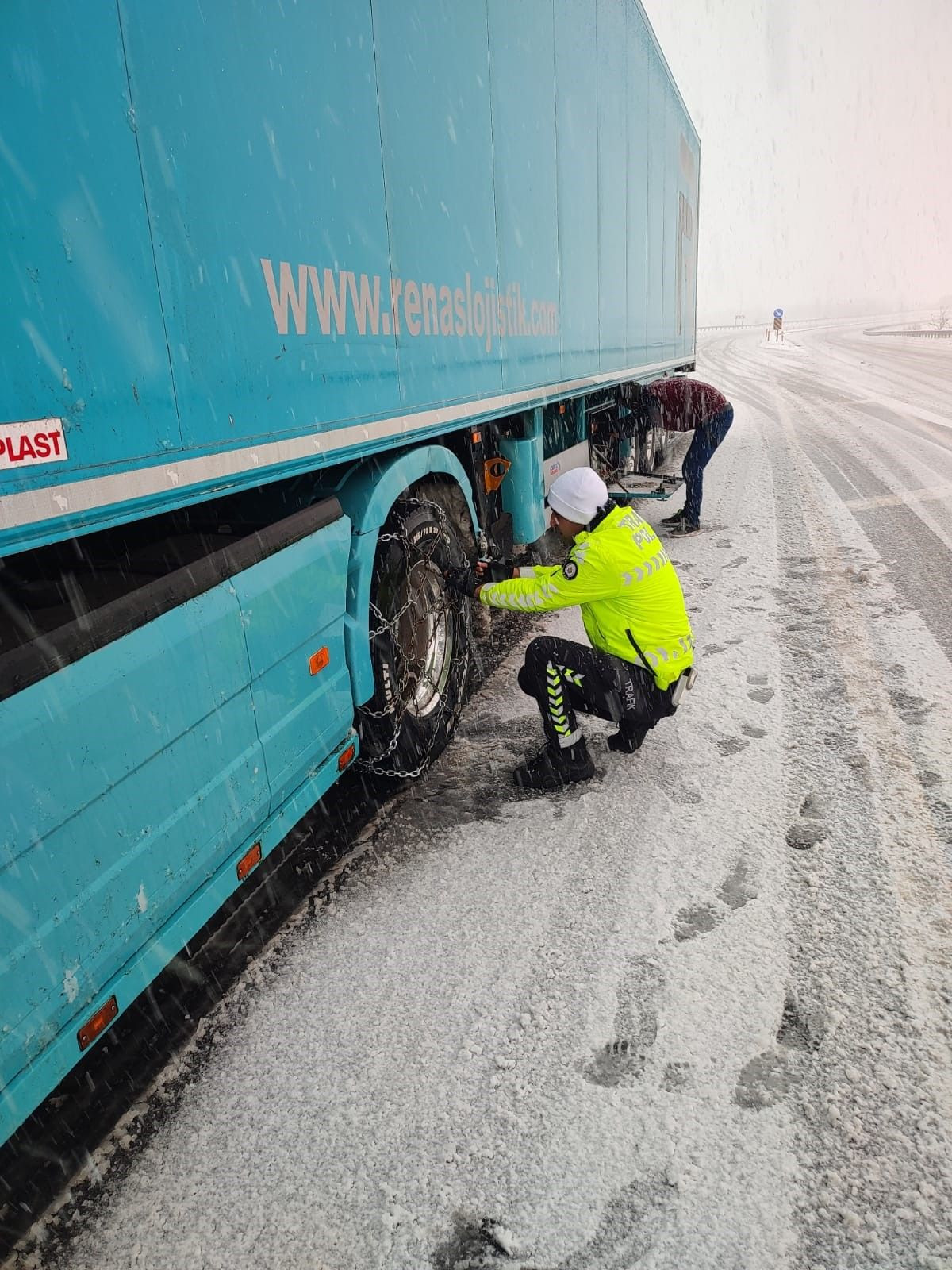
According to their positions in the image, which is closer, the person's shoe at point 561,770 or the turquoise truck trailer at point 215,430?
the turquoise truck trailer at point 215,430

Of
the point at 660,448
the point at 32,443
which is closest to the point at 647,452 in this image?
the point at 660,448

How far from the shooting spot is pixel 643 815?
3137 mm

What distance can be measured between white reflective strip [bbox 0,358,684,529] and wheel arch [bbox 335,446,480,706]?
0.17 metres

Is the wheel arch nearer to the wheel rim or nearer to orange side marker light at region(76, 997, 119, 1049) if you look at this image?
the wheel rim

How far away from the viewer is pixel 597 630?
3471 mm

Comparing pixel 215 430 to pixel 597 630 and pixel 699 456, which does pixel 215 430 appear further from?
pixel 699 456

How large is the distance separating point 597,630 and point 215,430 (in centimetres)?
192

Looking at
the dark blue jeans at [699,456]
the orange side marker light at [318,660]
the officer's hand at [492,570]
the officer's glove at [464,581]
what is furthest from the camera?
the dark blue jeans at [699,456]

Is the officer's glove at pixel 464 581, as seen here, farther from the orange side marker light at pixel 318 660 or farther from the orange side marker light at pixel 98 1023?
the orange side marker light at pixel 98 1023

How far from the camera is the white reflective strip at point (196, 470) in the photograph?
148cm

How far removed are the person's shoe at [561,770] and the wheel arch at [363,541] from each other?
83cm

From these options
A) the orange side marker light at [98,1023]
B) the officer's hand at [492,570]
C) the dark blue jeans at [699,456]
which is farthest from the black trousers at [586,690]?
the dark blue jeans at [699,456]

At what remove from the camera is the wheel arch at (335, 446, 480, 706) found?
2906 millimetres

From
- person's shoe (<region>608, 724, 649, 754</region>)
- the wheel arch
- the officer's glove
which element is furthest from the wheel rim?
person's shoe (<region>608, 724, 649, 754</region>)
